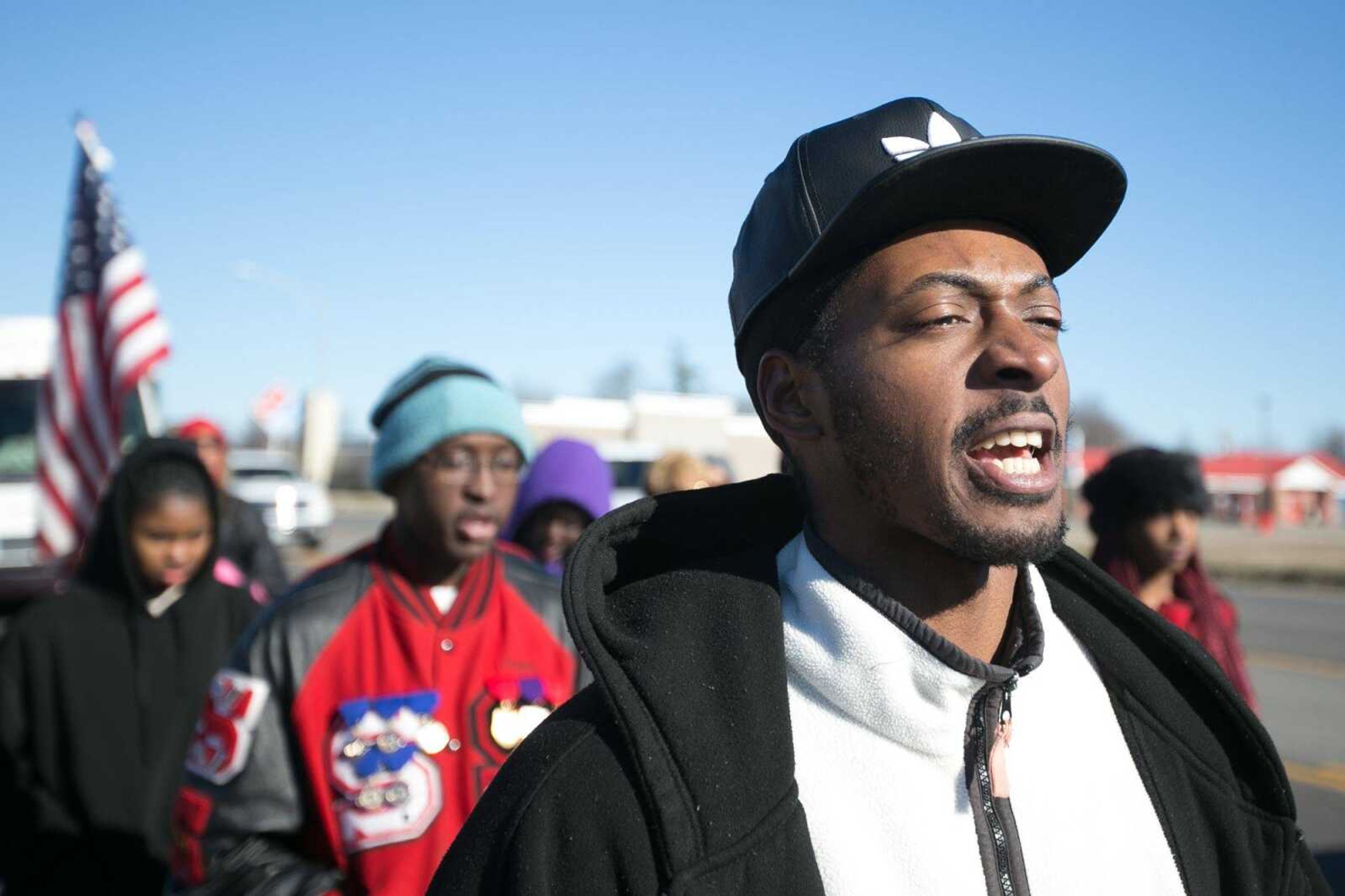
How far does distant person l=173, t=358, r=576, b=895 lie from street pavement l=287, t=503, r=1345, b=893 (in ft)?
13.1

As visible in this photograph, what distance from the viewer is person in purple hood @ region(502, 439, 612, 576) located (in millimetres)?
5418

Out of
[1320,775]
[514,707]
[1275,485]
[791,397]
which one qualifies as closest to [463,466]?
[514,707]

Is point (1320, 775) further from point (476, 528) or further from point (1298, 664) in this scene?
point (476, 528)

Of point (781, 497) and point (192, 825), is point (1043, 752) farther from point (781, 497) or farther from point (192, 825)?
point (192, 825)

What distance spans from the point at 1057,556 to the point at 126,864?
2.90 m

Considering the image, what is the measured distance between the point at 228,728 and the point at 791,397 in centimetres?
154

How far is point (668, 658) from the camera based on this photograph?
1457 millimetres

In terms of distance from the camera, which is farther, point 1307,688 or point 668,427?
point 668,427

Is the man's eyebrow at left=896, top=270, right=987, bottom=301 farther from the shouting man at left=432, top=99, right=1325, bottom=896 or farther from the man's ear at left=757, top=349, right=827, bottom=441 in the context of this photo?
the man's ear at left=757, top=349, right=827, bottom=441

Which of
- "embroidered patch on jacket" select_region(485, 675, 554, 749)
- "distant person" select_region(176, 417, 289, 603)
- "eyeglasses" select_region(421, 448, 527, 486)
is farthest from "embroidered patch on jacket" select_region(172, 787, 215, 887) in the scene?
"distant person" select_region(176, 417, 289, 603)

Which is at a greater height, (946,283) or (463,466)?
(946,283)

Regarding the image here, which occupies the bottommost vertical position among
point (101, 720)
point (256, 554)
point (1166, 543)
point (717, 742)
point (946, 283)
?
point (101, 720)

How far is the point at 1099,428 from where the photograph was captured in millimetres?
118562

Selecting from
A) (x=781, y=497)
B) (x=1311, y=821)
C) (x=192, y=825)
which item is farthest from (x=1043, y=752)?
(x=1311, y=821)
